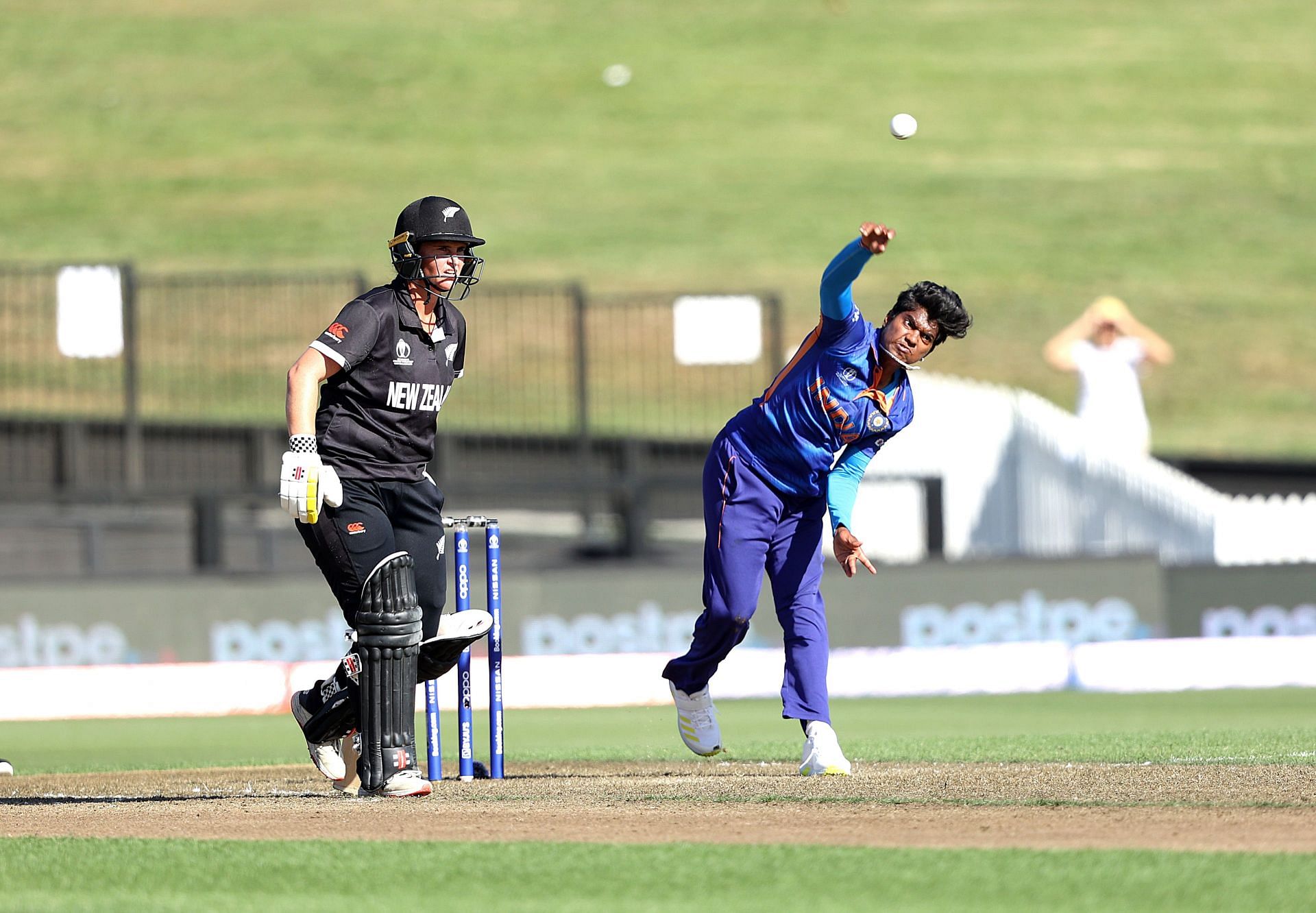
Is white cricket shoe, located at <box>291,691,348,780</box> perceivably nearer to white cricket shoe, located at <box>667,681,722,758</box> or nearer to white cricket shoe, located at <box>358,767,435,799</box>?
white cricket shoe, located at <box>358,767,435,799</box>

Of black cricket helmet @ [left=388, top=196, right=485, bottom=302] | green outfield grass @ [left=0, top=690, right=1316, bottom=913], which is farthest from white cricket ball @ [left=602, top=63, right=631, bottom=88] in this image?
green outfield grass @ [left=0, top=690, right=1316, bottom=913]

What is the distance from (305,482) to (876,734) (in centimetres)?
469

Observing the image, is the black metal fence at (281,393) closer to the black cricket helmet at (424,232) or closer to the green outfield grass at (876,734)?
the green outfield grass at (876,734)

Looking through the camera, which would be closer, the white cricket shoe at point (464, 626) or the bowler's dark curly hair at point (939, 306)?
the white cricket shoe at point (464, 626)

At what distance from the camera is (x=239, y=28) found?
55500 millimetres

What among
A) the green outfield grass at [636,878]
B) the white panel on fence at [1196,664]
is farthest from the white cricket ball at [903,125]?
the white panel on fence at [1196,664]

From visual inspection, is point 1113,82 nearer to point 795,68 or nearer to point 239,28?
point 795,68

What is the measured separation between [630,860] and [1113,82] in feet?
160

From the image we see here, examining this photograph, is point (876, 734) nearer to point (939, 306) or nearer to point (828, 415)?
point (828, 415)

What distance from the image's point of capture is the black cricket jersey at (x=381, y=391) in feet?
23.9

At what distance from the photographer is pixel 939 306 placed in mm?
7719

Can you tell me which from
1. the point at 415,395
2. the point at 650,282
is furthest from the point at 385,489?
the point at 650,282

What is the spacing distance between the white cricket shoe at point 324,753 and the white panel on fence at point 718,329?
10409 millimetres

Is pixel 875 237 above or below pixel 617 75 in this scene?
below
